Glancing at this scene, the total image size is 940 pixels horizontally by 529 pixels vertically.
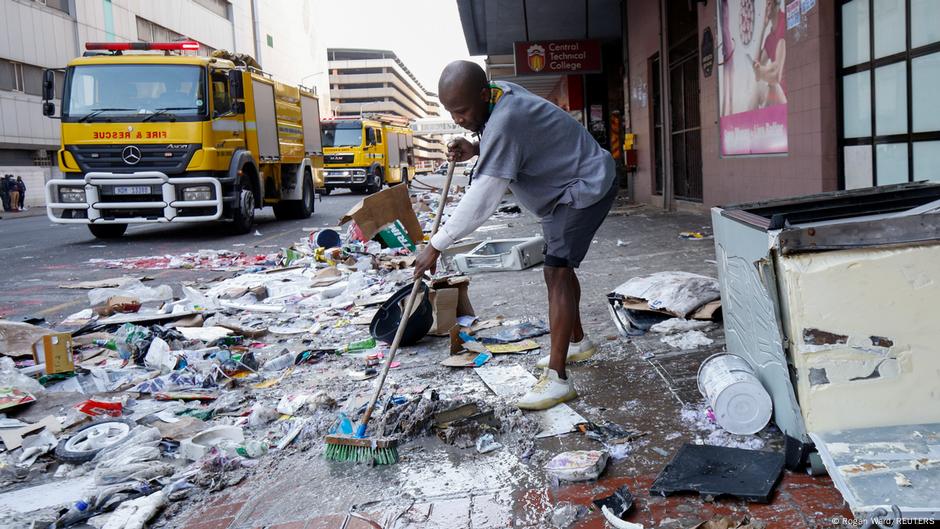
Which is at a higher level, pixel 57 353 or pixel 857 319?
pixel 857 319

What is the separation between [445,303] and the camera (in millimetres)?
4891

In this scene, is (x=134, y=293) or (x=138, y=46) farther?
(x=138, y=46)

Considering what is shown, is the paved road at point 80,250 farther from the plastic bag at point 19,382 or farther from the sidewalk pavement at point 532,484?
the sidewalk pavement at point 532,484

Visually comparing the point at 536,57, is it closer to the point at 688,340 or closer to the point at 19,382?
the point at 688,340

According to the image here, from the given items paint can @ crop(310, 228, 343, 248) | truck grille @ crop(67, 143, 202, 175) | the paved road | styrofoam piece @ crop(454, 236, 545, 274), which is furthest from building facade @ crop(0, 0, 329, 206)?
styrofoam piece @ crop(454, 236, 545, 274)

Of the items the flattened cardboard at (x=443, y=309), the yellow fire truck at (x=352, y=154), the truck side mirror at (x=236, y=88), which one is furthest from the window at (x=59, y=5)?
the flattened cardboard at (x=443, y=309)

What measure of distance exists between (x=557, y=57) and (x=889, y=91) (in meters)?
11.3

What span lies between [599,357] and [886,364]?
188 centimetres

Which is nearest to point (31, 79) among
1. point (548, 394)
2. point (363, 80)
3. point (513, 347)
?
point (513, 347)

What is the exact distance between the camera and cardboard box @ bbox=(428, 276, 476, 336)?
484 cm

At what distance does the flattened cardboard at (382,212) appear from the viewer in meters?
8.37

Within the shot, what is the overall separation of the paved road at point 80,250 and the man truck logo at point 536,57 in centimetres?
552

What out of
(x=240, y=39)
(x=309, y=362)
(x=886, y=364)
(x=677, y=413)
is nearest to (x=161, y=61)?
(x=309, y=362)

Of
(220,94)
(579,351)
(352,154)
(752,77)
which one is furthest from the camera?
(352,154)
